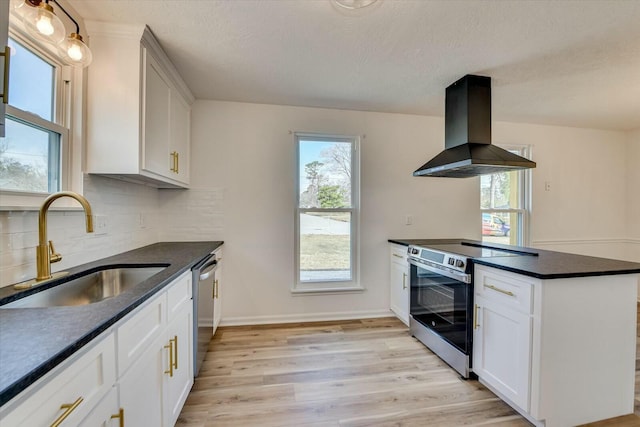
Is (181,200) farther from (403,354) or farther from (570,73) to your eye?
(570,73)

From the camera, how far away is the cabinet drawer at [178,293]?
1510 mm

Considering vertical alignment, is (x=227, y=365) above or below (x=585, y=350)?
below

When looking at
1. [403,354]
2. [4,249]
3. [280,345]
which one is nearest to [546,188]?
[403,354]

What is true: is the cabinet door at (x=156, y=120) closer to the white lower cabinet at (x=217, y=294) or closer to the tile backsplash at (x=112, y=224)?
the tile backsplash at (x=112, y=224)

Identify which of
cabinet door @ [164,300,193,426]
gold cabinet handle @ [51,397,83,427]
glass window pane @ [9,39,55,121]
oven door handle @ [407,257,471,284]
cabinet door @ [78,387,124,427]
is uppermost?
glass window pane @ [9,39,55,121]

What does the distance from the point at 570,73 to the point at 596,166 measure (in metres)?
2.36

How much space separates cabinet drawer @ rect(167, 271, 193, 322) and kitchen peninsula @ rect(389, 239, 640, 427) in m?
1.97

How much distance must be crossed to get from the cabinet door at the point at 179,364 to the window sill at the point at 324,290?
1394mm

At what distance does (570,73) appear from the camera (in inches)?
93.3

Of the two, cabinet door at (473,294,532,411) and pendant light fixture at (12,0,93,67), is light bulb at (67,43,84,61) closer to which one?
pendant light fixture at (12,0,93,67)

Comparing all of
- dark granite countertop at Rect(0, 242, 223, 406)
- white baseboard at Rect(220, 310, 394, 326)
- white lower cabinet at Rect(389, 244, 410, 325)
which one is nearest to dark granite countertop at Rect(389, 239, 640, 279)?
white lower cabinet at Rect(389, 244, 410, 325)

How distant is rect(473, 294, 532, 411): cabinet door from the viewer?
1644 mm

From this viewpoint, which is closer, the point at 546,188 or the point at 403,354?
the point at 403,354

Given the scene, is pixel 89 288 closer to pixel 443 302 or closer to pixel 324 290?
pixel 324 290
